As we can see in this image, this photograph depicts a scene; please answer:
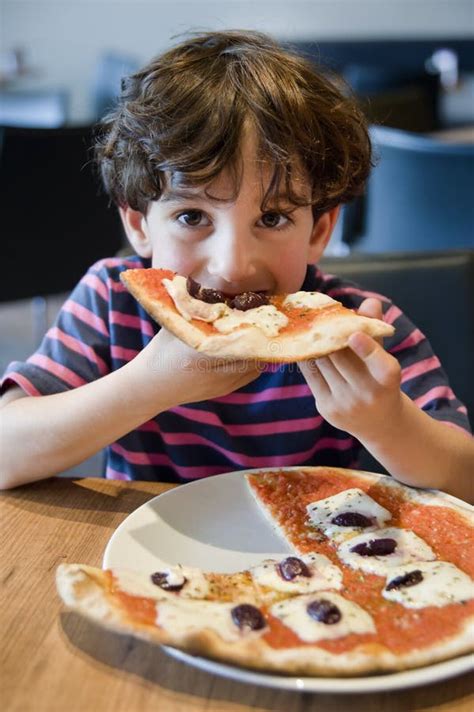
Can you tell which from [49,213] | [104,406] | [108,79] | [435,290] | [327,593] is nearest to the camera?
[327,593]

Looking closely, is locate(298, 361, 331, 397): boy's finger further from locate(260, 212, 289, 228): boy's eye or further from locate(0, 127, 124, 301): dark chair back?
Answer: locate(0, 127, 124, 301): dark chair back

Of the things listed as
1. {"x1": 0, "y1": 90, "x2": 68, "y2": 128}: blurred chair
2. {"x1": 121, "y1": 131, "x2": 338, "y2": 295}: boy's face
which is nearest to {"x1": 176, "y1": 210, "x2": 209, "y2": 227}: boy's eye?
{"x1": 121, "y1": 131, "x2": 338, "y2": 295}: boy's face

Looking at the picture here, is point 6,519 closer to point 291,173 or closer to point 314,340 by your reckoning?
point 314,340

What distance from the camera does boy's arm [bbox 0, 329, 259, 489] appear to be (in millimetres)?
1199

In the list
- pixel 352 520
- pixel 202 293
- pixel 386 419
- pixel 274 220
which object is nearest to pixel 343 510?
pixel 352 520

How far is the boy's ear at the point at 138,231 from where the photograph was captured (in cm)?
148

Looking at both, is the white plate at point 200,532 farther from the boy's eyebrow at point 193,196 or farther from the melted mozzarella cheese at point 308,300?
the boy's eyebrow at point 193,196

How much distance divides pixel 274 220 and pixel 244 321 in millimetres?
262

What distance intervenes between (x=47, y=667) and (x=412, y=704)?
14.4 inches

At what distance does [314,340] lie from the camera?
1077 mm

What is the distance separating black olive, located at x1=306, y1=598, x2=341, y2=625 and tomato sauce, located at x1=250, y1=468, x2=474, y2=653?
25 mm

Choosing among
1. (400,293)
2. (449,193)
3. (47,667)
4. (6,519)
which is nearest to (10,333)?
(449,193)

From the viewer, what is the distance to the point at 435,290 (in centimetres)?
175

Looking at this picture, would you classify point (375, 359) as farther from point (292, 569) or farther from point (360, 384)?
point (292, 569)
